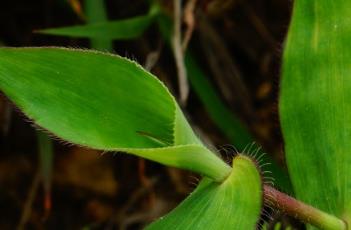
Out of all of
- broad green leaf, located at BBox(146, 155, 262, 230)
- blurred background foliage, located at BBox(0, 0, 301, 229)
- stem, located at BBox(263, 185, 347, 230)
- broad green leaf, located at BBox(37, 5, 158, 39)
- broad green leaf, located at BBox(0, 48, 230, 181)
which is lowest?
blurred background foliage, located at BBox(0, 0, 301, 229)

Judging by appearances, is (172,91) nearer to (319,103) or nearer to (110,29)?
(110,29)

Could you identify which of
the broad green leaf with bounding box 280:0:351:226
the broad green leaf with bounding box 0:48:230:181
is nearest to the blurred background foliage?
the broad green leaf with bounding box 280:0:351:226

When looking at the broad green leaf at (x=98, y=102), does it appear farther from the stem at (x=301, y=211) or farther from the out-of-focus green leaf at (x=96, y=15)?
the out-of-focus green leaf at (x=96, y=15)

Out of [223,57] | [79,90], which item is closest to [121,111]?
[79,90]

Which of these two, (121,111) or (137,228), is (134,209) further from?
(121,111)

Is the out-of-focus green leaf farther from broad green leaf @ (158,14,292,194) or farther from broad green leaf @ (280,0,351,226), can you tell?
broad green leaf @ (280,0,351,226)

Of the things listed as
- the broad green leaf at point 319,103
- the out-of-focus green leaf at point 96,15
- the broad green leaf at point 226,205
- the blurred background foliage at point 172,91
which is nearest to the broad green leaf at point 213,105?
the blurred background foliage at point 172,91

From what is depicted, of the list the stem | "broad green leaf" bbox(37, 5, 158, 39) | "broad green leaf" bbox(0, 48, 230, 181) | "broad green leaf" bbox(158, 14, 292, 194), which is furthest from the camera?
"broad green leaf" bbox(158, 14, 292, 194)
